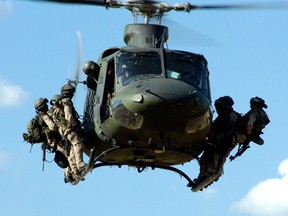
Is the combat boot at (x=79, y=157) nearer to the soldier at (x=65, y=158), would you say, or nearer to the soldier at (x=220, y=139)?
the soldier at (x=65, y=158)

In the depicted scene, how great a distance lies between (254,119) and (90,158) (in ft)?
11.9

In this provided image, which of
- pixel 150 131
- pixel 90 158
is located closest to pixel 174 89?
pixel 150 131

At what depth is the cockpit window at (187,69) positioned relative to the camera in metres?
21.2

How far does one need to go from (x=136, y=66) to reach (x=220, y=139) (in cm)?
268

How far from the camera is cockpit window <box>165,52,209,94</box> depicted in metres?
21.2

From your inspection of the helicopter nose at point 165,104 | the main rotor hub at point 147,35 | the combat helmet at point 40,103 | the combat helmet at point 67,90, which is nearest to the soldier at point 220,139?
the main rotor hub at point 147,35

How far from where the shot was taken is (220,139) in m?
22.6

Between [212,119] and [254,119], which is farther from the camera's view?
[254,119]

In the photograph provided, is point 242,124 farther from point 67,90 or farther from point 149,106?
point 67,90

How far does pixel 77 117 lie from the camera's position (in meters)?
22.3

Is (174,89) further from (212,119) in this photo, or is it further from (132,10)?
(132,10)

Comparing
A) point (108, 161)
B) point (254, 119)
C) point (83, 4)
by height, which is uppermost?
point (83, 4)

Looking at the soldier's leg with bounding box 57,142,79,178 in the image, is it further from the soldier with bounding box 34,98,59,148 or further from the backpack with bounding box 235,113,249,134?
the backpack with bounding box 235,113,249,134

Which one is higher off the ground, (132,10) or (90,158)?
(132,10)
